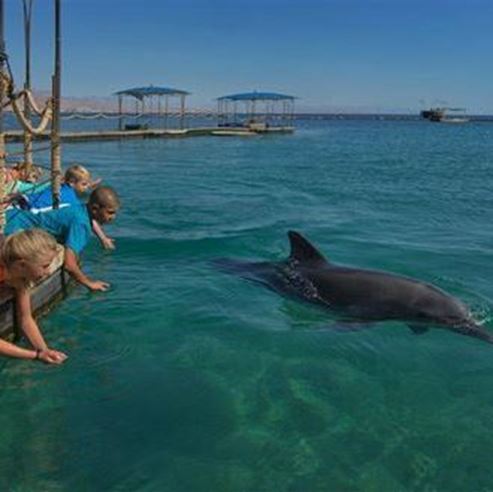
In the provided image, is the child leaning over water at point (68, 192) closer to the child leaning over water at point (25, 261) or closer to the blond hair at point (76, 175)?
the blond hair at point (76, 175)

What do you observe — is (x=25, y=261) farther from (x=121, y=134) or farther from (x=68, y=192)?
(x=121, y=134)

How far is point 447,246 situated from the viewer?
14.9 meters

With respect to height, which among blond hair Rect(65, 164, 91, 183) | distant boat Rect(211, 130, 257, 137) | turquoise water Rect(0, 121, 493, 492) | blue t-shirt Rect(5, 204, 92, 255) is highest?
distant boat Rect(211, 130, 257, 137)

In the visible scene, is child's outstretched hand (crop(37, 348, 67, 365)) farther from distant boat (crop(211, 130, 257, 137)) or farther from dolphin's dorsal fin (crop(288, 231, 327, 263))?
distant boat (crop(211, 130, 257, 137))

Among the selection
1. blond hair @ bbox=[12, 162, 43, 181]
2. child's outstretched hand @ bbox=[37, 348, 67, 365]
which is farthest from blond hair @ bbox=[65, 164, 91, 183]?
child's outstretched hand @ bbox=[37, 348, 67, 365]

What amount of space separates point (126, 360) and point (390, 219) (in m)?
12.2

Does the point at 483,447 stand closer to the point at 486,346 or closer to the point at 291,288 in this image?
the point at 486,346

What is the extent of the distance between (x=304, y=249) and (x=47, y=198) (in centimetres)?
369

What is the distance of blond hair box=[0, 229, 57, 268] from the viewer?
19.0ft

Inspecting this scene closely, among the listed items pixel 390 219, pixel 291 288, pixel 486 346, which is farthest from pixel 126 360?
pixel 390 219

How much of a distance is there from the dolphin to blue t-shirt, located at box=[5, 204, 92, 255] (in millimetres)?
2862

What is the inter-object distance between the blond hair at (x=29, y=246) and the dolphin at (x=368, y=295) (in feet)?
13.6

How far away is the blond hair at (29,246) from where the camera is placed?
5.79 m

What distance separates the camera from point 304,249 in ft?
33.2
